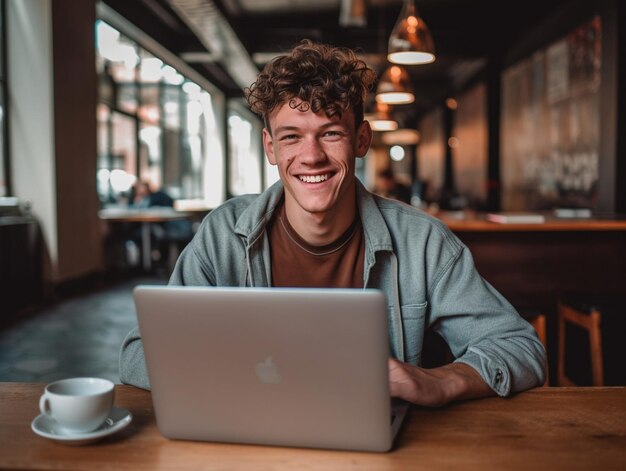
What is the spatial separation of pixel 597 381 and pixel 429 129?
17.6 m

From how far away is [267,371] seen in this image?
1.02 metres

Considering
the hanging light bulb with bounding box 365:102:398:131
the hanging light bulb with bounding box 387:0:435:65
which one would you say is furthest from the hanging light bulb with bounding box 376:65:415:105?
the hanging light bulb with bounding box 365:102:398:131

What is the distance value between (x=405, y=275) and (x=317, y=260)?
227mm

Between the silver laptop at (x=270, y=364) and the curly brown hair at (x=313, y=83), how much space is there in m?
0.71

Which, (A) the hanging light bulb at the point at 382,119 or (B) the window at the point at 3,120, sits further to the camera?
(A) the hanging light bulb at the point at 382,119

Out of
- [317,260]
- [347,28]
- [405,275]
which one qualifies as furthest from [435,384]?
[347,28]

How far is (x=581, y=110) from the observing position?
7.52 m

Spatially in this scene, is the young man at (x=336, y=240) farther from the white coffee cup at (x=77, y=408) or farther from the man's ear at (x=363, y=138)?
the white coffee cup at (x=77, y=408)

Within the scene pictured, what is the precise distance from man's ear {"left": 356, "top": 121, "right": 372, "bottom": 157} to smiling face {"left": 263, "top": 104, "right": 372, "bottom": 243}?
0.17ft

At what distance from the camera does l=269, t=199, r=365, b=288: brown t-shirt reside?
5.64ft

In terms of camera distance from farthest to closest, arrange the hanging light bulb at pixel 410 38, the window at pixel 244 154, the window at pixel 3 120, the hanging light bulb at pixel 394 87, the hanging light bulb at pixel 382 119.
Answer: the window at pixel 244 154, the hanging light bulb at pixel 382 119, the hanging light bulb at pixel 394 87, the window at pixel 3 120, the hanging light bulb at pixel 410 38

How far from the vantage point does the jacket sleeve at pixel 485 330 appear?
4.53ft

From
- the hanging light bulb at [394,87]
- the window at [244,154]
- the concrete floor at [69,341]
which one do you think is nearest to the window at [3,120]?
the concrete floor at [69,341]

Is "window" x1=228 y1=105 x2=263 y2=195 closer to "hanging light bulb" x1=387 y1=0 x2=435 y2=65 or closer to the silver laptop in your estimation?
"hanging light bulb" x1=387 y1=0 x2=435 y2=65
